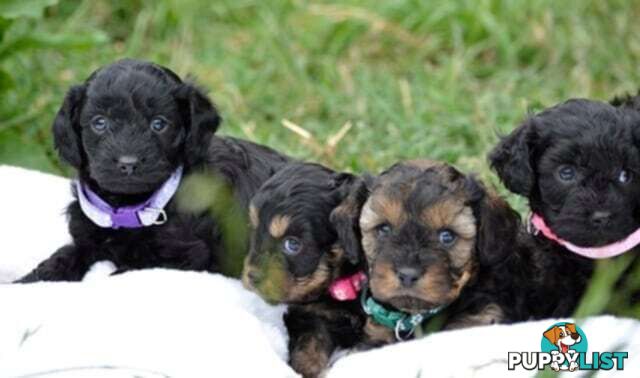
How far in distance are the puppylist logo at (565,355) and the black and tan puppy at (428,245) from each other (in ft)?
1.38

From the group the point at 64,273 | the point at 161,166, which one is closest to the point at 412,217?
the point at 161,166

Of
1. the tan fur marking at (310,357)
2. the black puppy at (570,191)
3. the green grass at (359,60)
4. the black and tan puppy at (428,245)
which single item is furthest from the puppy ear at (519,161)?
the green grass at (359,60)

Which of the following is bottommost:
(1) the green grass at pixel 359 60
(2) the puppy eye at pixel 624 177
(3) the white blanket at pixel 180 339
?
(1) the green grass at pixel 359 60

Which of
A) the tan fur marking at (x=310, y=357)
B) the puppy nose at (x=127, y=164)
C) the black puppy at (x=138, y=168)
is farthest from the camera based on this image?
the black puppy at (x=138, y=168)

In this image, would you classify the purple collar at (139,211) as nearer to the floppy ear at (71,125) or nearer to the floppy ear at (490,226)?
the floppy ear at (71,125)

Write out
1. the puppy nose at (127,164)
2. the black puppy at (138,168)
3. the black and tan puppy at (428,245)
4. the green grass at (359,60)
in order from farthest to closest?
the green grass at (359,60), the black puppy at (138,168), the puppy nose at (127,164), the black and tan puppy at (428,245)

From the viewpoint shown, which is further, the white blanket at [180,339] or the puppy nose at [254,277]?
the puppy nose at [254,277]

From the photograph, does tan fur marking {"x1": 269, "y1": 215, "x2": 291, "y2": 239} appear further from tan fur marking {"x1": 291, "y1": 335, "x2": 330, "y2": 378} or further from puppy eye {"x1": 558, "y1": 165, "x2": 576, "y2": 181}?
puppy eye {"x1": 558, "y1": 165, "x2": 576, "y2": 181}

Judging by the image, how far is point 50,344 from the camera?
16.9 feet

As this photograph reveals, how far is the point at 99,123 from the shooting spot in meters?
Result: 6.04

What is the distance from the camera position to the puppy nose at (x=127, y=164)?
5883 millimetres

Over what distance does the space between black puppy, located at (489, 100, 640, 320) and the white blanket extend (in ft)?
1.36

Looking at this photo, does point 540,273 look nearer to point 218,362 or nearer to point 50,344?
point 218,362

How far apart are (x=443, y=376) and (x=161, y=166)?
172 cm
